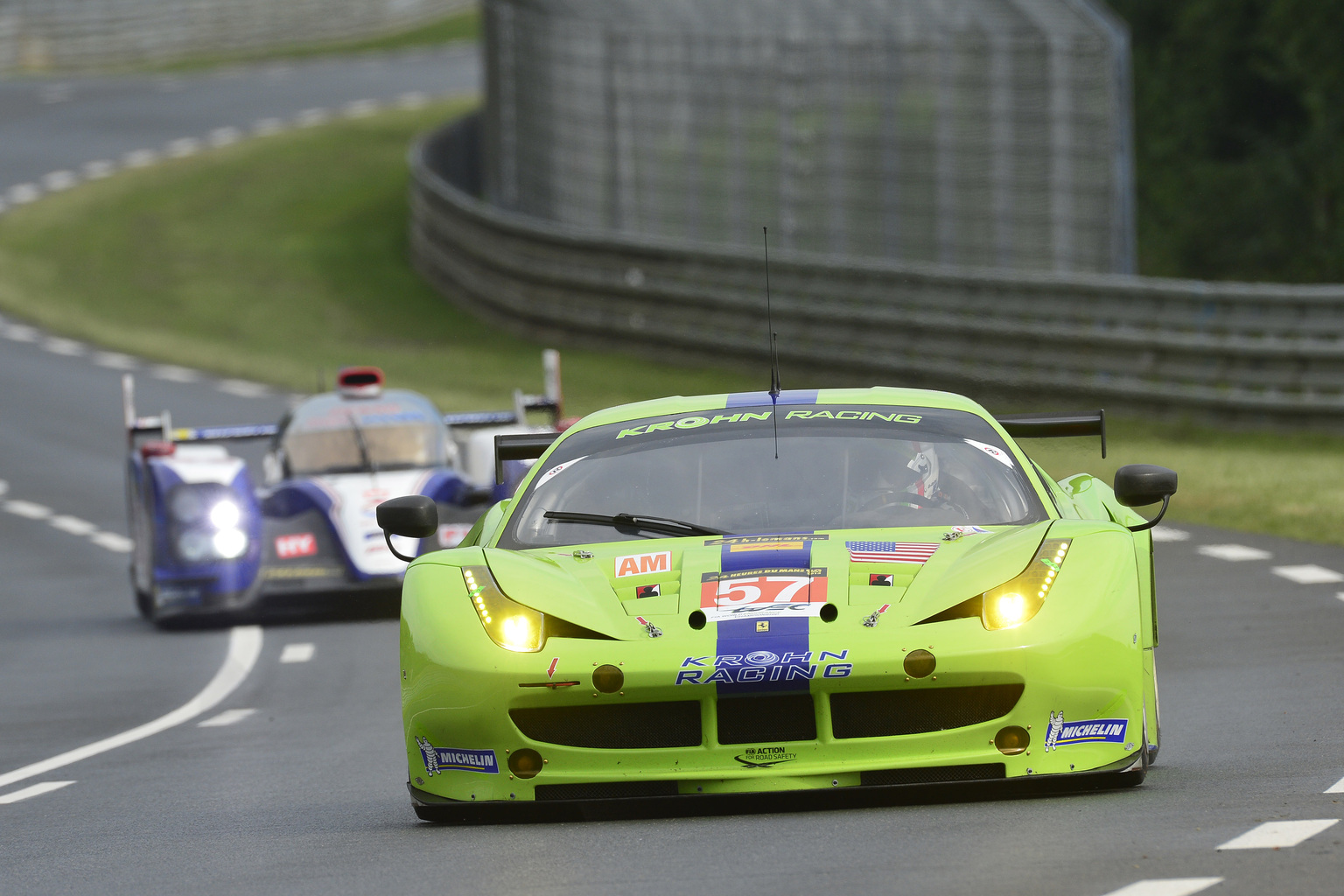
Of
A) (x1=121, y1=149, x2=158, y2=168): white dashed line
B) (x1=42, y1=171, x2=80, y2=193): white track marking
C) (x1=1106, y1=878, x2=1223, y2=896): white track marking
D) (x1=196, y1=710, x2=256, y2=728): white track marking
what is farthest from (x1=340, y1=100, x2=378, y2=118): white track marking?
(x1=1106, y1=878, x2=1223, y2=896): white track marking

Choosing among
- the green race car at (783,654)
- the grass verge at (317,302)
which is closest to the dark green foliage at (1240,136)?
the grass verge at (317,302)

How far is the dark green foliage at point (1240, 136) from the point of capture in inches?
1519

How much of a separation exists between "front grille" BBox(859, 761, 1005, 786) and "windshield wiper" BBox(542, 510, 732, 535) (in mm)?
A: 1036

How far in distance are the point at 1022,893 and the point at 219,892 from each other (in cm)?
191

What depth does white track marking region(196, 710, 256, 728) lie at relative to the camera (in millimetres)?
10602

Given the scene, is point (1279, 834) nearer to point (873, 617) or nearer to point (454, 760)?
point (873, 617)

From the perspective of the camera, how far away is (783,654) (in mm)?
6031

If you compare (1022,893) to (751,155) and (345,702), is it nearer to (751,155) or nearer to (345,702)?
(345,702)

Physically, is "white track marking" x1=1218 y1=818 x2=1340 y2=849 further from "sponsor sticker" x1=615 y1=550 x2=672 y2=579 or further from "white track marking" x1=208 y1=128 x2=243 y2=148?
"white track marking" x1=208 y1=128 x2=243 y2=148

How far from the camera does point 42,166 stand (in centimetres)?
4647

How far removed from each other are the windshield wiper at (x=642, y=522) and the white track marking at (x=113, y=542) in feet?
39.9

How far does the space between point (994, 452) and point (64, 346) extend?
25.2 metres

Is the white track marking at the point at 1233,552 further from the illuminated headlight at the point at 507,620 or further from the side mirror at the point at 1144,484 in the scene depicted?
the illuminated headlight at the point at 507,620

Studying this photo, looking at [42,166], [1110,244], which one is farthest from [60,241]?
[1110,244]
